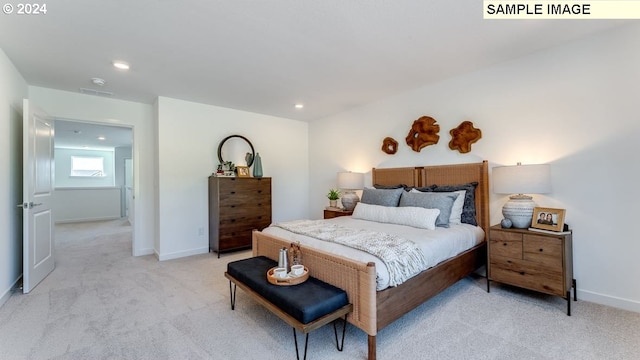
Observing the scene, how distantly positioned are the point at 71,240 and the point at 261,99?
4.69 m

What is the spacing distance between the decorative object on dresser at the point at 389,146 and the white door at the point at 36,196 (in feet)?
13.8

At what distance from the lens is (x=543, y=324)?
2.11 m

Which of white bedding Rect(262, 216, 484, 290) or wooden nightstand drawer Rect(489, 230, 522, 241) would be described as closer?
white bedding Rect(262, 216, 484, 290)

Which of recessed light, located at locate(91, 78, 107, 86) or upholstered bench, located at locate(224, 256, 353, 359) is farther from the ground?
recessed light, located at locate(91, 78, 107, 86)

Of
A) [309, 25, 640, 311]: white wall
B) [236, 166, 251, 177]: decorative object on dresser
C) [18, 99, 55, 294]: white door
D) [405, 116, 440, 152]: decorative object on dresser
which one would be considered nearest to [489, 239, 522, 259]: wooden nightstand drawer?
[309, 25, 640, 311]: white wall

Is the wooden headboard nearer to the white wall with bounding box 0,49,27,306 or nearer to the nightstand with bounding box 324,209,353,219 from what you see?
the nightstand with bounding box 324,209,353,219

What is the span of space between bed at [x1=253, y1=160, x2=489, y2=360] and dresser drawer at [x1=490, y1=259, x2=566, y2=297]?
0.85ft

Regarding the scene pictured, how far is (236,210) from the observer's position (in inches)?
166

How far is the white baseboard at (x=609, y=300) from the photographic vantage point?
2.27 m

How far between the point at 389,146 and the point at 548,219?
2.10 metres

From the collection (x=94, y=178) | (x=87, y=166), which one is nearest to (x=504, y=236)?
(x=94, y=178)

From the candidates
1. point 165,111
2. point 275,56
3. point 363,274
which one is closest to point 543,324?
point 363,274

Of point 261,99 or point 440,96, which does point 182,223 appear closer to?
point 261,99

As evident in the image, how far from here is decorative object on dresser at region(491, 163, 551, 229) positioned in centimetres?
247
